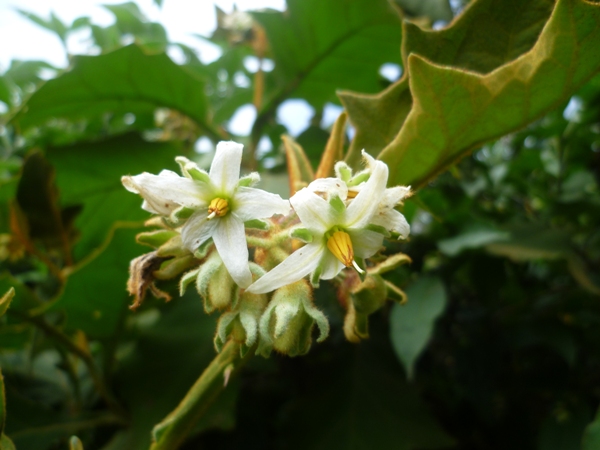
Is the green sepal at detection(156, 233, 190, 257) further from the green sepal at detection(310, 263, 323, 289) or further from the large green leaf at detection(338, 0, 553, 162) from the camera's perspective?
the large green leaf at detection(338, 0, 553, 162)

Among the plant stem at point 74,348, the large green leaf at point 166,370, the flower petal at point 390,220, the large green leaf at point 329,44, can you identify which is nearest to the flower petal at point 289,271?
the flower petal at point 390,220

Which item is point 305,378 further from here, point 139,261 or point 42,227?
point 139,261

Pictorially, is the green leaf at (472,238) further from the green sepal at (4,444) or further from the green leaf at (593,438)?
the green sepal at (4,444)

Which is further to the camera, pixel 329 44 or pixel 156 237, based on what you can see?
pixel 329 44

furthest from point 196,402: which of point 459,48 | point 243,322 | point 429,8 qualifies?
point 429,8

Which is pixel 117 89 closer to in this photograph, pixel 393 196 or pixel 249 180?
pixel 249 180

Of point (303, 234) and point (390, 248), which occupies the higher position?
point (303, 234)
